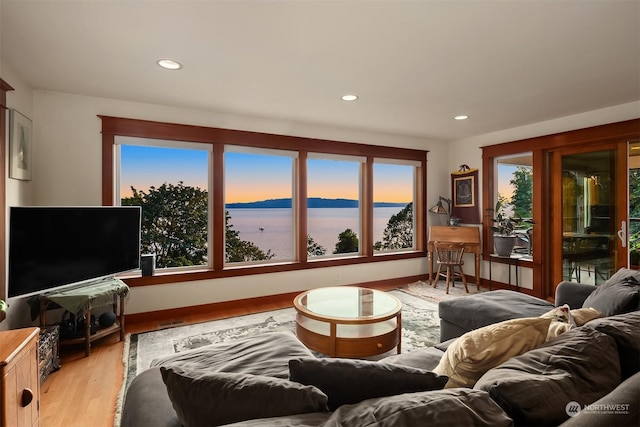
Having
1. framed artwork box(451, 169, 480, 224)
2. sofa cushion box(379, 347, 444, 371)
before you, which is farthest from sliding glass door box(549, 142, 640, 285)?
sofa cushion box(379, 347, 444, 371)

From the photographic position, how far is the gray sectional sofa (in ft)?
2.73

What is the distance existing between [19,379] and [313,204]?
364cm

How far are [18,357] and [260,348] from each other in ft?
3.75

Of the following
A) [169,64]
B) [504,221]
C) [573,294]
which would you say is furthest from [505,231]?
[169,64]

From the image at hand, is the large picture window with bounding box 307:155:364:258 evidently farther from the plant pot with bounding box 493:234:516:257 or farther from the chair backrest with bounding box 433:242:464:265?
the plant pot with bounding box 493:234:516:257

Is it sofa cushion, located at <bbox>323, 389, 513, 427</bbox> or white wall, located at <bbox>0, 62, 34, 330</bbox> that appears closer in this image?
sofa cushion, located at <bbox>323, 389, 513, 427</bbox>

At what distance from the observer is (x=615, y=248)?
3.85 m

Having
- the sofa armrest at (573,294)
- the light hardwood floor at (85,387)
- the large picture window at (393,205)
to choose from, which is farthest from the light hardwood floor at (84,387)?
the large picture window at (393,205)

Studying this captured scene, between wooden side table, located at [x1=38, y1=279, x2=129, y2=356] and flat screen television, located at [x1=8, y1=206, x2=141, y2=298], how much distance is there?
93 millimetres

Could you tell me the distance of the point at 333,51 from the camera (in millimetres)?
2363

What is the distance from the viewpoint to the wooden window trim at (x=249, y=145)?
3.49 meters

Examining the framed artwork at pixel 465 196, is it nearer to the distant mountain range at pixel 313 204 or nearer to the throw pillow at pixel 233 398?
the distant mountain range at pixel 313 204

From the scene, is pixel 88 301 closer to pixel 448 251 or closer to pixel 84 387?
pixel 84 387

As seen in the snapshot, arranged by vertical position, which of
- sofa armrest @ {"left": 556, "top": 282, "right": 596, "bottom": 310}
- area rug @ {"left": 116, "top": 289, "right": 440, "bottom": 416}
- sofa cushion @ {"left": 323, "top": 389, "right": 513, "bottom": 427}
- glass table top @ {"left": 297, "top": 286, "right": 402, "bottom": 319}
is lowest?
area rug @ {"left": 116, "top": 289, "right": 440, "bottom": 416}
